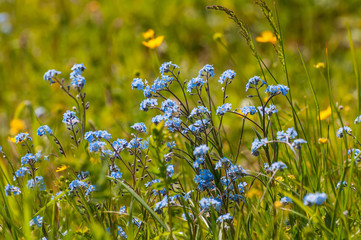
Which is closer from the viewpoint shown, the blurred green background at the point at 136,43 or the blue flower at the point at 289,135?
the blue flower at the point at 289,135

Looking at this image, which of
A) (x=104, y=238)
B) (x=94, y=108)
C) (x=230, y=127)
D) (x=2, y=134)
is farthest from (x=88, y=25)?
(x=104, y=238)

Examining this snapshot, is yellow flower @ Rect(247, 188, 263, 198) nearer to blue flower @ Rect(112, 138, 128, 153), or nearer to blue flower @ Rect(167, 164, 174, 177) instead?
blue flower @ Rect(167, 164, 174, 177)

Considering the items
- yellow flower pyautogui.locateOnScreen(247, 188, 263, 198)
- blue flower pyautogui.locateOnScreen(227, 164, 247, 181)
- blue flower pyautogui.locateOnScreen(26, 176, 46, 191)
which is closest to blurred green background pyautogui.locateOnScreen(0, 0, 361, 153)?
yellow flower pyautogui.locateOnScreen(247, 188, 263, 198)

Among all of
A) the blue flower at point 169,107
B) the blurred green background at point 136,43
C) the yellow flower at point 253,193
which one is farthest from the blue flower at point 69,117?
the blurred green background at point 136,43

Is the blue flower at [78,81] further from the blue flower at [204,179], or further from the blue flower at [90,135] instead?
the blue flower at [204,179]

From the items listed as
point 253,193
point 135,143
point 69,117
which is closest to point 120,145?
point 135,143

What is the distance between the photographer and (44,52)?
17.9 ft

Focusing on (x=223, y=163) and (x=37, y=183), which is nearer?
(x=223, y=163)

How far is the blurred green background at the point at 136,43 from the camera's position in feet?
15.3

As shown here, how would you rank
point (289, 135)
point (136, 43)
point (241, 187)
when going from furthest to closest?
point (136, 43) < point (241, 187) < point (289, 135)

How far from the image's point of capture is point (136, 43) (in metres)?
5.32

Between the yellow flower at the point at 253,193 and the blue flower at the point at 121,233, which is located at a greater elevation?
the yellow flower at the point at 253,193

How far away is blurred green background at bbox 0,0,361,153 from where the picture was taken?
4648mm

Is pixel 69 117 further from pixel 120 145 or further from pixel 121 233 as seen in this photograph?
pixel 121 233
